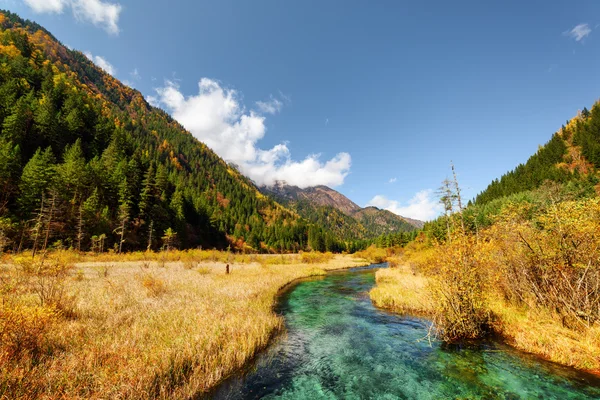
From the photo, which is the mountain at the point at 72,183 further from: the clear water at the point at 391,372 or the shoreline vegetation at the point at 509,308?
the shoreline vegetation at the point at 509,308

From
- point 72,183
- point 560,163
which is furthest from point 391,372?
point 560,163

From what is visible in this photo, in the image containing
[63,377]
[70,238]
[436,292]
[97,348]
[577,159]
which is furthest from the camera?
[577,159]

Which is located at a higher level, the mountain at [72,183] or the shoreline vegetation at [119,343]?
the mountain at [72,183]

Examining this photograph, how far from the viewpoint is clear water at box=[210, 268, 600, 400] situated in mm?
7801

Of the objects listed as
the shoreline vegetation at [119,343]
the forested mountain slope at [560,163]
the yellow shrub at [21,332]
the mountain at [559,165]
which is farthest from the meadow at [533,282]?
the forested mountain slope at [560,163]

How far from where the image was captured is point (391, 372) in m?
9.32

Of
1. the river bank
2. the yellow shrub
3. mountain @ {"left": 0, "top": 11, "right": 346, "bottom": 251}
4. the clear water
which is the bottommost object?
the clear water

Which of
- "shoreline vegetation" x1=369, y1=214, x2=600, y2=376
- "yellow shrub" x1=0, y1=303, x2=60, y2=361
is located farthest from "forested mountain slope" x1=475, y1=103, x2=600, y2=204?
"yellow shrub" x1=0, y1=303, x2=60, y2=361

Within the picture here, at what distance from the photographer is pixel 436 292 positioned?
471 inches

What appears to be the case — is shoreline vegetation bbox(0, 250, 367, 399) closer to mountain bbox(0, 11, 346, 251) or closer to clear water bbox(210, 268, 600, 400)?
clear water bbox(210, 268, 600, 400)

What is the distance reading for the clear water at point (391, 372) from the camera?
780 centimetres

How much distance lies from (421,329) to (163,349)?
529 inches

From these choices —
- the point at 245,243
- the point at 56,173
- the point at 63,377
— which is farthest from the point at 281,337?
the point at 245,243

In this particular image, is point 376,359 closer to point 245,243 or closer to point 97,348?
point 97,348
